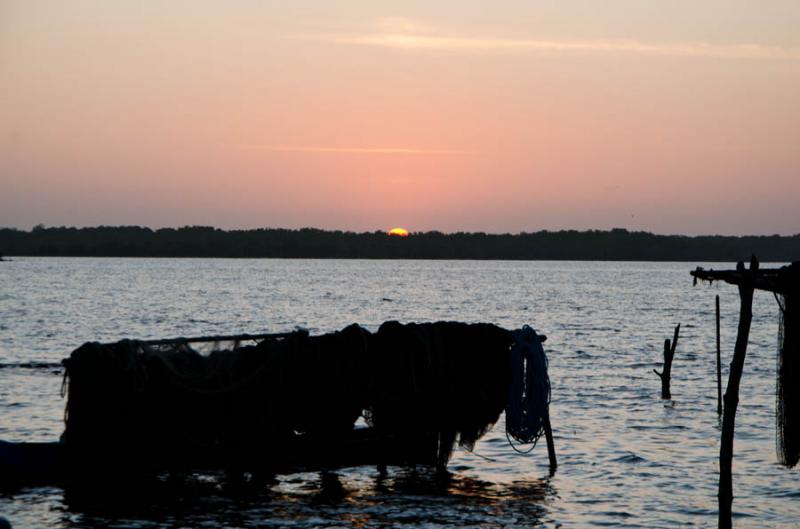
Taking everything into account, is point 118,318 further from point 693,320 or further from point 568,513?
point 568,513

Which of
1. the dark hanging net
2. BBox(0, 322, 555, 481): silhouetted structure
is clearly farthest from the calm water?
the dark hanging net

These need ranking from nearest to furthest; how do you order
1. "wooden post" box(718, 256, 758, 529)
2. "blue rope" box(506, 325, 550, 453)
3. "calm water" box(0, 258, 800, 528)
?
"wooden post" box(718, 256, 758, 529) < "calm water" box(0, 258, 800, 528) < "blue rope" box(506, 325, 550, 453)

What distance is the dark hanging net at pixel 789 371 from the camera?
1390 centimetres

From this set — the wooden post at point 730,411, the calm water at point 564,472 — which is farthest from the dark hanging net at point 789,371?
the calm water at point 564,472

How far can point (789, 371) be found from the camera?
14156 millimetres

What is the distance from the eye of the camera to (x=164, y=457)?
647 inches

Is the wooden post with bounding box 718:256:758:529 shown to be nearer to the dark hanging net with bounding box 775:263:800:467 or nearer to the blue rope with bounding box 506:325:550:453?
the dark hanging net with bounding box 775:263:800:467

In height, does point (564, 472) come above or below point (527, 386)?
below

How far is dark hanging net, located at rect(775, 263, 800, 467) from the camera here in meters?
13.9

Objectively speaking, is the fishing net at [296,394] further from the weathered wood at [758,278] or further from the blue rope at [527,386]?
the weathered wood at [758,278]

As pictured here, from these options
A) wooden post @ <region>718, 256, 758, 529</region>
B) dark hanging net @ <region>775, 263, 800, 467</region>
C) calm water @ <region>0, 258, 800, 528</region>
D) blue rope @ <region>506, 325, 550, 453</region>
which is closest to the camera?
dark hanging net @ <region>775, 263, 800, 467</region>

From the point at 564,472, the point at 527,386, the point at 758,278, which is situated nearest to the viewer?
the point at 758,278

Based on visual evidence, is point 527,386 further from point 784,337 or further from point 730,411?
point 784,337

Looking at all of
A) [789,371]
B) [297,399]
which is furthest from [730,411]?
[297,399]
